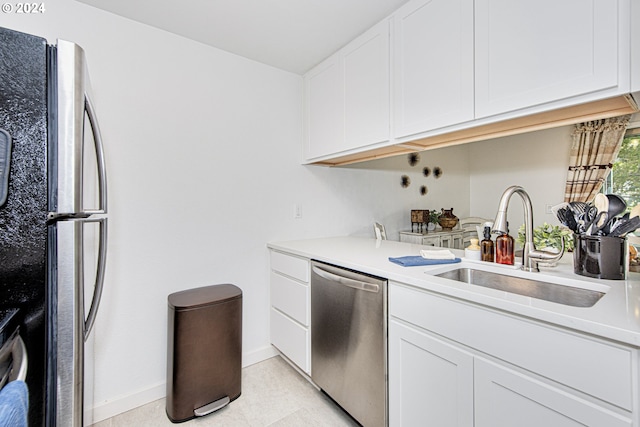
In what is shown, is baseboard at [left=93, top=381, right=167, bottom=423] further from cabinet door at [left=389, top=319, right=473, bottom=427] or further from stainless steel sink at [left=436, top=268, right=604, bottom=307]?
stainless steel sink at [left=436, top=268, right=604, bottom=307]

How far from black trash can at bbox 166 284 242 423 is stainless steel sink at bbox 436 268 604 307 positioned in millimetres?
1266

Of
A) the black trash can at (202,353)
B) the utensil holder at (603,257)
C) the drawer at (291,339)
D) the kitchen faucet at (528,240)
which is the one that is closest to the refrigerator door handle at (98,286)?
the black trash can at (202,353)

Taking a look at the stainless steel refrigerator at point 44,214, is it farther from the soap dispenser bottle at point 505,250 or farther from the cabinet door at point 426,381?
the soap dispenser bottle at point 505,250

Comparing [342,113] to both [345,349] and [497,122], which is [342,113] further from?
[345,349]

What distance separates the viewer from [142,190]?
1777mm

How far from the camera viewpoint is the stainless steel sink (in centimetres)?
107

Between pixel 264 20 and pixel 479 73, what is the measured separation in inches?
49.9

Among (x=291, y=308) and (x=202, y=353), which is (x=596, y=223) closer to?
Answer: (x=291, y=308)

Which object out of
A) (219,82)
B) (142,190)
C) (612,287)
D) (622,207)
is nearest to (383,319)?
(612,287)

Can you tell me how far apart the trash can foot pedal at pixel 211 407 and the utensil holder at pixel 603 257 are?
1.91 meters

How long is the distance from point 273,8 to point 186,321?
6.02ft

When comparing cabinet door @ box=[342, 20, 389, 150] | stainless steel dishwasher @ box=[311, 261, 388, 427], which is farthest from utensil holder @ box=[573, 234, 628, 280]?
cabinet door @ box=[342, 20, 389, 150]

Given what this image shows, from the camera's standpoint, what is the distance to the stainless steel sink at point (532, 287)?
107 centimetres

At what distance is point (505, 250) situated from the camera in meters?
1.36
